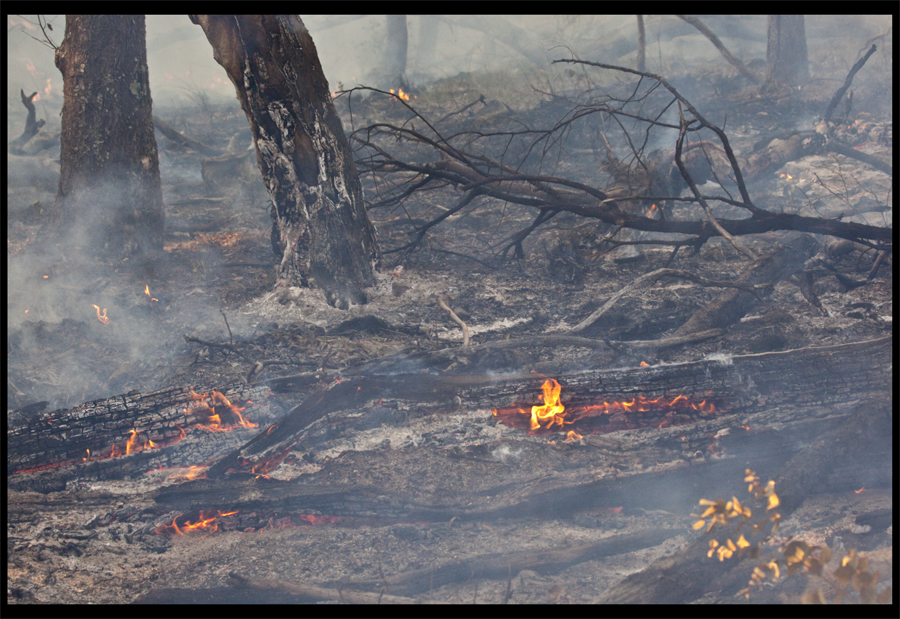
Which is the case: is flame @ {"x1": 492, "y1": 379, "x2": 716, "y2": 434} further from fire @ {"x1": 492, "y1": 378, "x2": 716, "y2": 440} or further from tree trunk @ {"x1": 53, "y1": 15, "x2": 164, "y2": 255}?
tree trunk @ {"x1": 53, "y1": 15, "x2": 164, "y2": 255}

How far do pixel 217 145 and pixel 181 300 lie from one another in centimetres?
652

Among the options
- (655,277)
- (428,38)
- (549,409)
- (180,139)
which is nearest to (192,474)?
(549,409)

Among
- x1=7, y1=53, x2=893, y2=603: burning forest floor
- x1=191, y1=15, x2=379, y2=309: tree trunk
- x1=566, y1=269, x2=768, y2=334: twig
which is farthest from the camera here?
x1=191, y1=15, x2=379, y2=309: tree trunk

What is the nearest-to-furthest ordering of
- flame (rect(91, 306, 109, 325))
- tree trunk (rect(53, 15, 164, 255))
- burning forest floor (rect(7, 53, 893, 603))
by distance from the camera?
burning forest floor (rect(7, 53, 893, 603))
flame (rect(91, 306, 109, 325))
tree trunk (rect(53, 15, 164, 255))

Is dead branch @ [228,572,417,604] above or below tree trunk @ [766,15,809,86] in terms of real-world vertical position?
below

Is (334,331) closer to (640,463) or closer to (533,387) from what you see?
(533,387)

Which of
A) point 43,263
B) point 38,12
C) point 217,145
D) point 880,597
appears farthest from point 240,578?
point 217,145

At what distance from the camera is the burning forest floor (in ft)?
9.07

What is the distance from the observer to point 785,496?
2.85 m

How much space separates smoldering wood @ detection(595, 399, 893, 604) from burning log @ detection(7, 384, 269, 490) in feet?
9.14

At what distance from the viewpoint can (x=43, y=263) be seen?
5645 millimetres

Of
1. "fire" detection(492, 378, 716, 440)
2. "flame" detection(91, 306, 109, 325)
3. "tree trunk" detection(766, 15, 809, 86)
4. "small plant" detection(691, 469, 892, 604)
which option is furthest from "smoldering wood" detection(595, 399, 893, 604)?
"tree trunk" detection(766, 15, 809, 86)

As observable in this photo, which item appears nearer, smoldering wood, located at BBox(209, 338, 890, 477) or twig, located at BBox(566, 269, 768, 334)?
smoldering wood, located at BBox(209, 338, 890, 477)

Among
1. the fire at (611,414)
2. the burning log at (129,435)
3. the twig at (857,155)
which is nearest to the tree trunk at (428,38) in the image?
the twig at (857,155)
